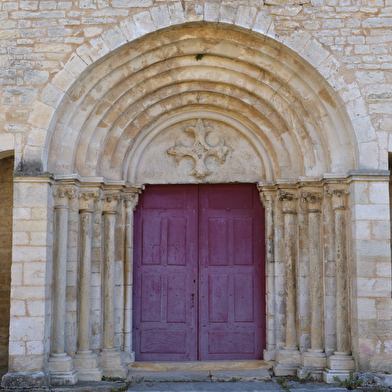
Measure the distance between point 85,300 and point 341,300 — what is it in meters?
2.94

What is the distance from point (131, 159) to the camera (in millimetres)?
6148

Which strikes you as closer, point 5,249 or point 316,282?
point 316,282

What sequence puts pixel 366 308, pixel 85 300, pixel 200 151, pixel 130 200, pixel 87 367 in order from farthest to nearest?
1. pixel 200 151
2. pixel 130 200
3. pixel 85 300
4. pixel 87 367
5. pixel 366 308

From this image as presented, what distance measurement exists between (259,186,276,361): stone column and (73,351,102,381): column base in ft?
6.69

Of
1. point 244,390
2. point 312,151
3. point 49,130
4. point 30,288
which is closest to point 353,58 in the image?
point 312,151

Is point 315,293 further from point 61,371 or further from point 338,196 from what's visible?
point 61,371

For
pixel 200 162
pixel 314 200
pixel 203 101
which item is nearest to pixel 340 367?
pixel 314 200

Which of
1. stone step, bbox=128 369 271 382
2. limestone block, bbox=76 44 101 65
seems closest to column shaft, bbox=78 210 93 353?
stone step, bbox=128 369 271 382

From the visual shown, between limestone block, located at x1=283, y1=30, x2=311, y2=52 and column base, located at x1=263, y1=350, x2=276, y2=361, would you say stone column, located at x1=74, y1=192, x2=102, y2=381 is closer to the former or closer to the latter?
column base, located at x1=263, y1=350, x2=276, y2=361

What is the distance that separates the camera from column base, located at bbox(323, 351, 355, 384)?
17.0 ft

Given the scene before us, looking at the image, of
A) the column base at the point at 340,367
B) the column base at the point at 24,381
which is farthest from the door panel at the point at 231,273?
the column base at the point at 24,381

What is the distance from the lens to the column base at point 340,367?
5.17m

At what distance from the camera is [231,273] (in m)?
6.14

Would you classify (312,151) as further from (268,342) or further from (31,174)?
(31,174)
